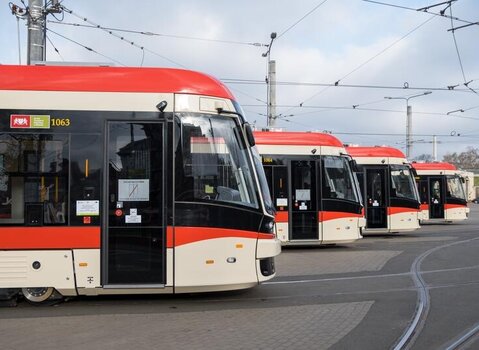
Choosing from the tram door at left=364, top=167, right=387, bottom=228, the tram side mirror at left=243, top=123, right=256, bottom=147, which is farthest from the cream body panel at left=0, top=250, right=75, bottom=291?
the tram door at left=364, top=167, right=387, bottom=228

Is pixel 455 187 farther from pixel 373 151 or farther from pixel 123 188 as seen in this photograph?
pixel 123 188

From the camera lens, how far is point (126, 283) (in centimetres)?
763

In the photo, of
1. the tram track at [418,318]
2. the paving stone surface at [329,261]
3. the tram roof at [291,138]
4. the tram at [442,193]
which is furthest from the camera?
the tram at [442,193]

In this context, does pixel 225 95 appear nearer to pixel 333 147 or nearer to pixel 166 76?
pixel 166 76

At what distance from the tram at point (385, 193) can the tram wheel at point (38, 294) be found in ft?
48.0

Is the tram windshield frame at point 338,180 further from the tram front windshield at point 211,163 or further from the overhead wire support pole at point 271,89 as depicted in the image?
the tram front windshield at point 211,163

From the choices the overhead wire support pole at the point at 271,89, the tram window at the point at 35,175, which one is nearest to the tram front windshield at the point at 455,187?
the overhead wire support pole at the point at 271,89

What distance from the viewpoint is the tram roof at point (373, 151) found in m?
20.5

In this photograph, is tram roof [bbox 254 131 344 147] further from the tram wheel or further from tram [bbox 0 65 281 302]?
the tram wheel

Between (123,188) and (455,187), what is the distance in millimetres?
23791

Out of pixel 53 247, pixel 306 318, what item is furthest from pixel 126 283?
pixel 306 318

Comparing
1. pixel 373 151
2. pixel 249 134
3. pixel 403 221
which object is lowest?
pixel 403 221

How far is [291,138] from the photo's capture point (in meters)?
15.9

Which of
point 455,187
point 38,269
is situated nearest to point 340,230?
point 38,269
